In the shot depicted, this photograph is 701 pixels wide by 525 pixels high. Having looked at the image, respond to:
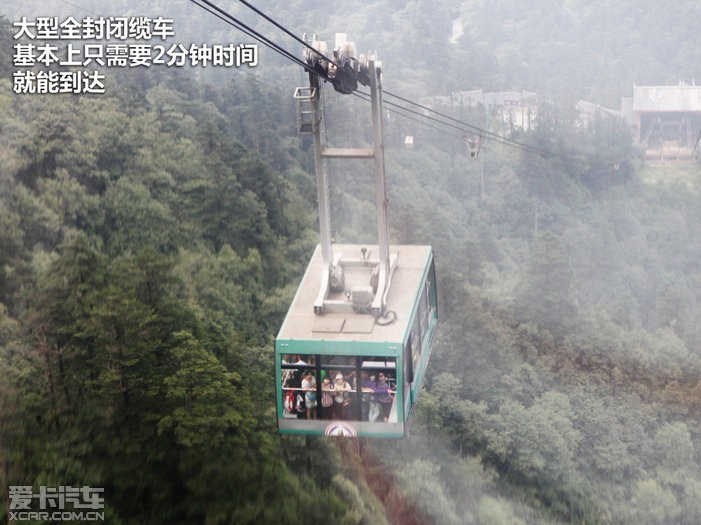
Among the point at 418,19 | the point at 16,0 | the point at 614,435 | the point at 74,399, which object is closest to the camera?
the point at 74,399

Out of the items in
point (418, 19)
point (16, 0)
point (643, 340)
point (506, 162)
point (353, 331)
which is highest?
point (418, 19)

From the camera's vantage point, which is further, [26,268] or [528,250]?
[528,250]

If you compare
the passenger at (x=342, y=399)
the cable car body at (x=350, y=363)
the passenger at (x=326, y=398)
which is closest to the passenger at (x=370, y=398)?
the cable car body at (x=350, y=363)

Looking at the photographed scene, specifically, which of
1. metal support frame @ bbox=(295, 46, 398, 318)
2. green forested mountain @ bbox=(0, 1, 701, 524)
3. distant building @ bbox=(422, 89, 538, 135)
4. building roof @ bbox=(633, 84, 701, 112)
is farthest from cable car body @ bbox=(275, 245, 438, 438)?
building roof @ bbox=(633, 84, 701, 112)

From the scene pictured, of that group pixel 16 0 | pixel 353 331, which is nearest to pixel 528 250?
pixel 16 0

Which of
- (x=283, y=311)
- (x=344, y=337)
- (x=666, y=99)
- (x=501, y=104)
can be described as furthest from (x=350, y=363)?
(x=666, y=99)

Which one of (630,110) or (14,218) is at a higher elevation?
(630,110)

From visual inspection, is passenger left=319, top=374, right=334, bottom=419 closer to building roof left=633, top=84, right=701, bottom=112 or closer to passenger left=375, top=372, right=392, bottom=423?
passenger left=375, top=372, right=392, bottom=423

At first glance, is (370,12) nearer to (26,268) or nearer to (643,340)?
(643,340)
